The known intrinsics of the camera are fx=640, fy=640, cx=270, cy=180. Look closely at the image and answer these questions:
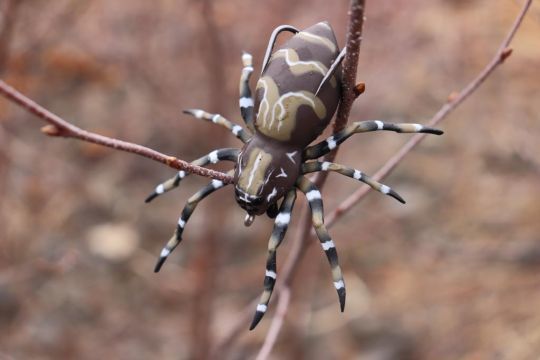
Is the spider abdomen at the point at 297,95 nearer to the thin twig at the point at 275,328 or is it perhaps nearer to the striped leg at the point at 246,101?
the striped leg at the point at 246,101

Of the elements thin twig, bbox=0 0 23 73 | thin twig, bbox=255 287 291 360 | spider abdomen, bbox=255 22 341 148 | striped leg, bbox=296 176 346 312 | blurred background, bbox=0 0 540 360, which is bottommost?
blurred background, bbox=0 0 540 360

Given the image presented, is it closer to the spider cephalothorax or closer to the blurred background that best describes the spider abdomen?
the spider cephalothorax

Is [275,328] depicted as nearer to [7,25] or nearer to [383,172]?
[383,172]

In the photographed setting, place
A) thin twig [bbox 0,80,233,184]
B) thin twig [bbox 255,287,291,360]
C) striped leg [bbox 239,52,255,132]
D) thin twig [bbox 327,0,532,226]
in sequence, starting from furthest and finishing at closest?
thin twig [bbox 255,287,291,360], thin twig [bbox 327,0,532,226], striped leg [bbox 239,52,255,132], thin twig [bbox 0,80,233,184]

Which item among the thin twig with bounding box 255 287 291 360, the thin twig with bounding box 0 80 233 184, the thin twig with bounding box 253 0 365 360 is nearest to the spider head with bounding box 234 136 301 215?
the thin twig with bounding box 253 0 365 360

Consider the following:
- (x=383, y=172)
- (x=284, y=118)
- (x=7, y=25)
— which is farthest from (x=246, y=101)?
(x=7, y=25)

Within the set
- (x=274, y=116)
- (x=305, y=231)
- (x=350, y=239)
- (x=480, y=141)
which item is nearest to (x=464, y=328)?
(x=350, y=239)

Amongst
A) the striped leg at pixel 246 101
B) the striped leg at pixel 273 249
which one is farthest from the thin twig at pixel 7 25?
the striped leg at pixel 273 249
